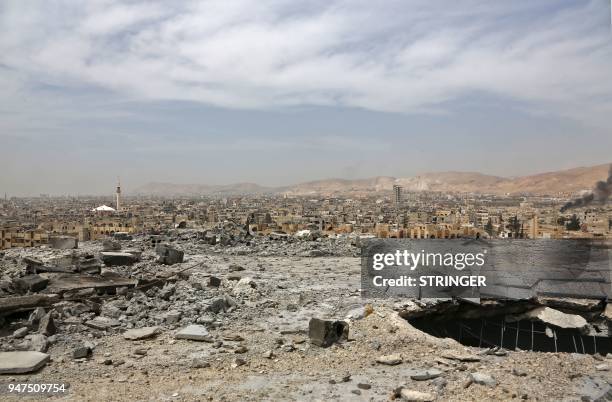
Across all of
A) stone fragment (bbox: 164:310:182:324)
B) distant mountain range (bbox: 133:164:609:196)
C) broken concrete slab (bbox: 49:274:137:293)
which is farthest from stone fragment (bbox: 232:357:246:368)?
distant mountain range (bbox: 133:164:609:196)

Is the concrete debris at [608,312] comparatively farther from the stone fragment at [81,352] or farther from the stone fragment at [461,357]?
the stone fragment at [81,352]

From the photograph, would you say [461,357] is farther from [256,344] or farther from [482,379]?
[256,344]

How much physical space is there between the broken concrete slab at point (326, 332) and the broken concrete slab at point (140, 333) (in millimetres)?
2167

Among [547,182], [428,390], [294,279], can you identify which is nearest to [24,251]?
[294,279]

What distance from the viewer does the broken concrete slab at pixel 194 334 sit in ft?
20.9

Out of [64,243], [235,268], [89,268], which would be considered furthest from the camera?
[64,243]

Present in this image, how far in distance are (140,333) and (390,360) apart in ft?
11.1

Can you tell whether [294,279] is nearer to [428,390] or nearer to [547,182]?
[428,390]

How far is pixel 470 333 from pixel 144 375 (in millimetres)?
6564

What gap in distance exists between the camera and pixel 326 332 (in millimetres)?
6234

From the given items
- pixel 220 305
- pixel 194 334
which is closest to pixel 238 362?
pixel 194 334

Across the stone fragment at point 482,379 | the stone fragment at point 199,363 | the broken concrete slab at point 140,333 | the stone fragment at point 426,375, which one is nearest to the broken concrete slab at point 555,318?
the stone fragment at point 482,379

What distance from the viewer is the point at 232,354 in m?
5.90

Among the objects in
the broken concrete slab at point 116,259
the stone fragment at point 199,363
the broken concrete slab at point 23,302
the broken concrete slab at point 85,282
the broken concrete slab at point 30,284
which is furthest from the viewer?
the broken concrete slab at point 116,259
